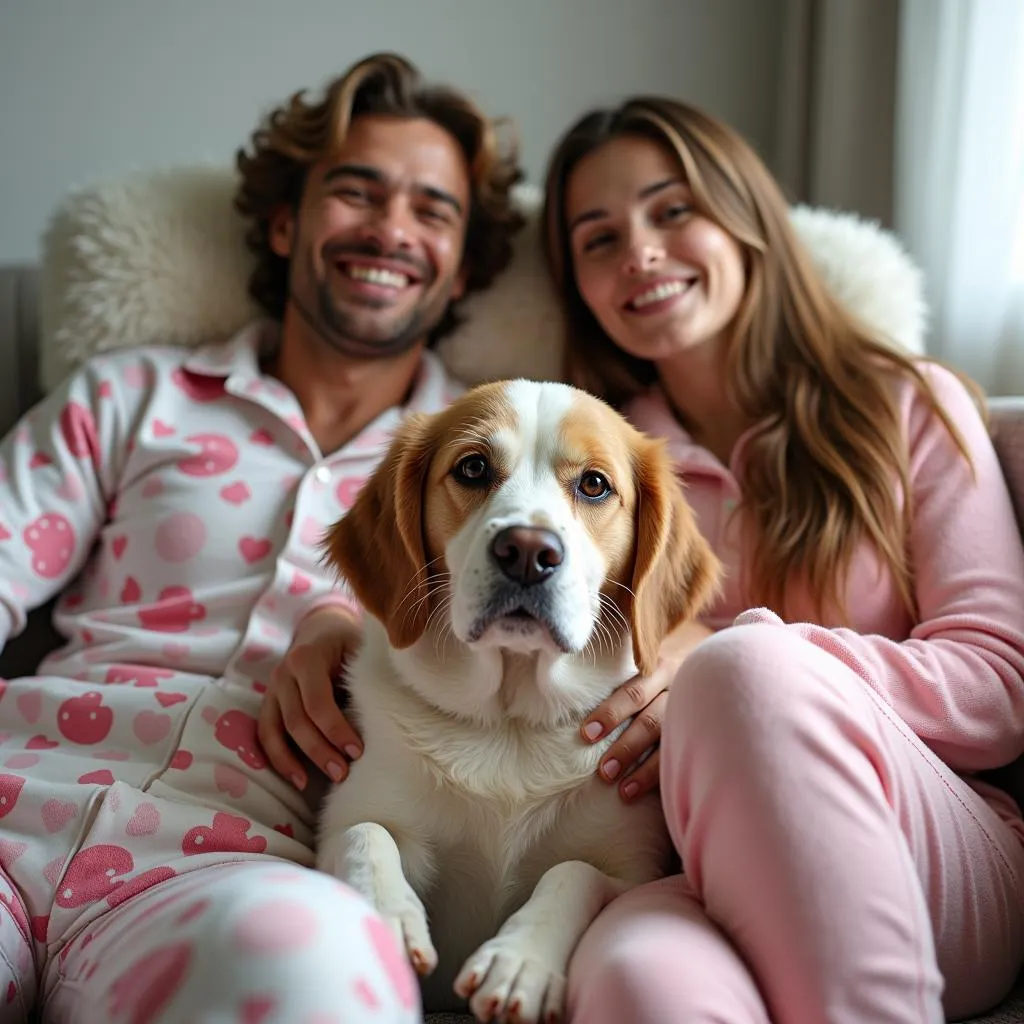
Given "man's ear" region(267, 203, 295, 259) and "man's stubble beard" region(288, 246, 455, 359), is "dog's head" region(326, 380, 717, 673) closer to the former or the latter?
"man's stubble beard" region(288, 246, 455, 359)

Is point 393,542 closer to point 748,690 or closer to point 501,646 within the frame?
point 501,646

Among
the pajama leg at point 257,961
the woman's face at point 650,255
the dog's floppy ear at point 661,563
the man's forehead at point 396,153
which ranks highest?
the man's forehead at point 396,153

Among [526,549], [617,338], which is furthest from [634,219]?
[526,549]

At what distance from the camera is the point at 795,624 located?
130 cm

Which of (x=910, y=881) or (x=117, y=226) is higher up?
(x=117, y=226)

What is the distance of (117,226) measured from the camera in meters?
1.99

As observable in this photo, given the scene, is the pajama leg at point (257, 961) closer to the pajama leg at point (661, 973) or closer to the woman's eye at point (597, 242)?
the pajama leg at point (661, 973)

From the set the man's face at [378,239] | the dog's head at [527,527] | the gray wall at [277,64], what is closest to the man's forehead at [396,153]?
the man's face at [378,239]

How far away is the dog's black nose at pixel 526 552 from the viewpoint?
1.17 m

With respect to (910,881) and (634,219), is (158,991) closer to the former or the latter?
(910,881)

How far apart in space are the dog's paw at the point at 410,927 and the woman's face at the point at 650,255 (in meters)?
1.04

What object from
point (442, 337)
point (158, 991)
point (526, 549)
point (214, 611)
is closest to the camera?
point (158, 991)

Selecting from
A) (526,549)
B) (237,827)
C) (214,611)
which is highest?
(526,549)

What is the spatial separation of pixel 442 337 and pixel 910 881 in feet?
4.70
